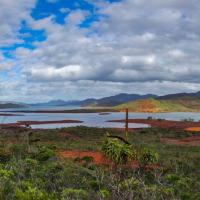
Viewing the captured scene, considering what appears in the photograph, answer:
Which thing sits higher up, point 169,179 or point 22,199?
point 22,199

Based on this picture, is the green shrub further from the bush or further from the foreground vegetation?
the bush

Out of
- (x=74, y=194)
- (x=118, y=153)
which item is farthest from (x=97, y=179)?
(x=118, y=153)

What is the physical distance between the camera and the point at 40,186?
960cm

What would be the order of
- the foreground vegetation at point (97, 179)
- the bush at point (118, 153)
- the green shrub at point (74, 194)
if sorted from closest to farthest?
the green shrub at point (74, 194), the foreground vegetation at point (97, 179), the bush at point (118, 153)

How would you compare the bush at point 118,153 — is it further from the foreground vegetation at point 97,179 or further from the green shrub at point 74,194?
the green shrub at point 74,194

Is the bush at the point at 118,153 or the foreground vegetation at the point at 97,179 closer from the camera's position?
the foreground vegetation at the point at 97,179

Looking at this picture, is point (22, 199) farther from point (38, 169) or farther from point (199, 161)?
point (199, 161)

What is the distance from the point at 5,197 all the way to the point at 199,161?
653 inches

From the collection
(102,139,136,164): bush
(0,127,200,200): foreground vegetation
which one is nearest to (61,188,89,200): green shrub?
(0,127,200,200): foreground vegetation

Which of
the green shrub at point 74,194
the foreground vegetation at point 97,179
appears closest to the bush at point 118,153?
the foreground vegetation at point 97,179

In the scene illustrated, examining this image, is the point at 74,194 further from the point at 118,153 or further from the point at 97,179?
the point at 118,153

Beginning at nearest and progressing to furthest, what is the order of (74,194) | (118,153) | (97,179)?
1. (74,194)
2. (97,179)
3. (118,153)

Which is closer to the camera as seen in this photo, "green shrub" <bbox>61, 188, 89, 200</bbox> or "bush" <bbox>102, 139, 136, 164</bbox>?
"green shrub" <bbox>61, 188, 89, 200</bbox>

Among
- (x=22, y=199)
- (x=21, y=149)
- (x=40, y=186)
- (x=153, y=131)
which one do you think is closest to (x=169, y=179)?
(x=40, y=186)
